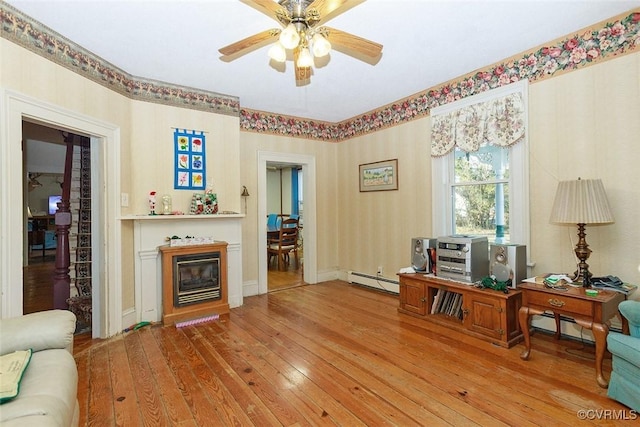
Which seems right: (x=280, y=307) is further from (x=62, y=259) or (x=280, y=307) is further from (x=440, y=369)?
(x=62, y=259)

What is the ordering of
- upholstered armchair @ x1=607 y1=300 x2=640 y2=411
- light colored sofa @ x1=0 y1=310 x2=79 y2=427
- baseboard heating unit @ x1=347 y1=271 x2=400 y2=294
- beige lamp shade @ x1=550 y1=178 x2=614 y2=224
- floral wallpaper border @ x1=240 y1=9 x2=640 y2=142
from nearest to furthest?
1. light colored sofa @ x1=0 y1=310 x2=79 y2=427
2. upholstered armchair @ x1=607 y1=300 x2=640 y2=411
3. beige lamp shade @ x1=550 y1=178 x2=614 y2=224
4. floral wallpaper border @ x1=240 y1=9 x2=640 y2=142
5. baseboard heating unit @ x1=347 y1=271 x2=400 y2=294

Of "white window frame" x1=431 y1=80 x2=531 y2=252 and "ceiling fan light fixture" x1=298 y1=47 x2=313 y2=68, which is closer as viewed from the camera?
"ceiling fan light fixture" x1=298 y1=47 x2=313 y2=68

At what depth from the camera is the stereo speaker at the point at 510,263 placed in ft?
9.17

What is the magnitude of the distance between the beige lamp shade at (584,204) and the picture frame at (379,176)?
82.9 inches

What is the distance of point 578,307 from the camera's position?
2193 mm

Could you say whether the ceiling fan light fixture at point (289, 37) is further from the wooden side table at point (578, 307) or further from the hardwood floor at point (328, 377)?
the wooden side table at point (578, 307)

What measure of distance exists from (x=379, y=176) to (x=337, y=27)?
7.79 ft

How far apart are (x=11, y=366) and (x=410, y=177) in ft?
12.9

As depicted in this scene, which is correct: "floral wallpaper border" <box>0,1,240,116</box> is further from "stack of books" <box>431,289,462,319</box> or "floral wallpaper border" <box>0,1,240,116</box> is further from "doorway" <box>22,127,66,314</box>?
"stack of books" <box>431,289,462,319</box>

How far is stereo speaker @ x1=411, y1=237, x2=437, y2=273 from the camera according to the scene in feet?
11.5

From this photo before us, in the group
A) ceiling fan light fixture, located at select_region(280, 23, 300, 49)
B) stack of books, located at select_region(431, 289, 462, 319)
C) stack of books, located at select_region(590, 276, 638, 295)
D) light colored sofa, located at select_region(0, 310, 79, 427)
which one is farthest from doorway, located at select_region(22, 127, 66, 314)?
stack of books, located at select_region(590, 276, 638, 295)

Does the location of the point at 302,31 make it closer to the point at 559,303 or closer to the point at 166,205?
the point at 166,205

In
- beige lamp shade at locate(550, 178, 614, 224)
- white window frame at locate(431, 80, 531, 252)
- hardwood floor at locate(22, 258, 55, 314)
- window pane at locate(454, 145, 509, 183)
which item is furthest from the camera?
hardwood floor at locate(22, 258, 55, 314)

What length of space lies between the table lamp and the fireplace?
326 centimetres
